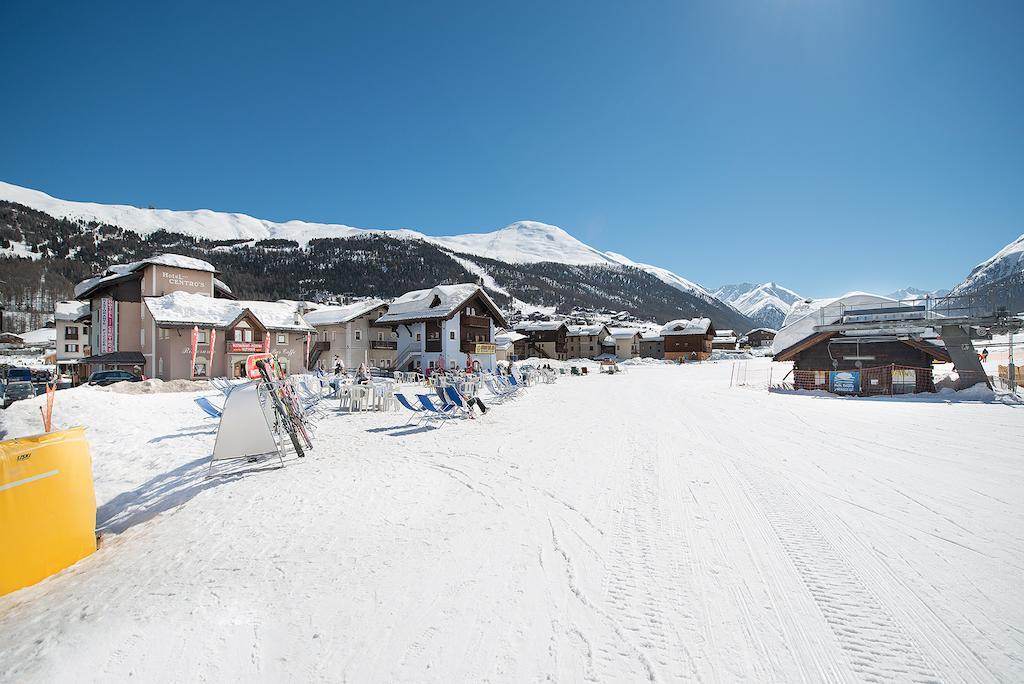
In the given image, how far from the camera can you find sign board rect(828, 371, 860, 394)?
64.7 feet

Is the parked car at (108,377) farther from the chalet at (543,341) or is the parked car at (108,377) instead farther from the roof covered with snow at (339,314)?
the chalet at (543,341)

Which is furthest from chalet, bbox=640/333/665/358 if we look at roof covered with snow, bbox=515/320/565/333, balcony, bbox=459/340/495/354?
balcony, bbox=459/340/495/354

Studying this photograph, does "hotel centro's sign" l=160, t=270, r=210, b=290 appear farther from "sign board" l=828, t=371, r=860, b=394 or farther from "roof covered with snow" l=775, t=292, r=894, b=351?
"sign board" l=828, t=371, r=860, b=394

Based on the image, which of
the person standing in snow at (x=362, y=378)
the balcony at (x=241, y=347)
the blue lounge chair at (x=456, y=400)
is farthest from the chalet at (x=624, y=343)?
the blue lounge chair at (x=456, y=400)

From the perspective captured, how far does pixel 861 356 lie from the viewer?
20594 millimetres

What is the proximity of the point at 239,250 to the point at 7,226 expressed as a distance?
57876mm

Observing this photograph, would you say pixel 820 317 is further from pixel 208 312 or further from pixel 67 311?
pixel 67 311

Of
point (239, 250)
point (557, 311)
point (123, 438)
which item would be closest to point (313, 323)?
point (123, 438)

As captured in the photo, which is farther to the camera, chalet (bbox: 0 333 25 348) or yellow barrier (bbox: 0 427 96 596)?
chalet (bbox: 0 333 25 348)

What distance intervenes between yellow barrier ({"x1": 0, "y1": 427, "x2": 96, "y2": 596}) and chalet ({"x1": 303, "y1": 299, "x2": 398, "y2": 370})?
30.5m

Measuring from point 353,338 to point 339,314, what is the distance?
243cm

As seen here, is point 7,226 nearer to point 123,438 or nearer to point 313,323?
point 313,323

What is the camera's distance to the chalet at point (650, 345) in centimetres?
7581

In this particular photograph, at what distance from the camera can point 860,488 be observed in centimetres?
640
